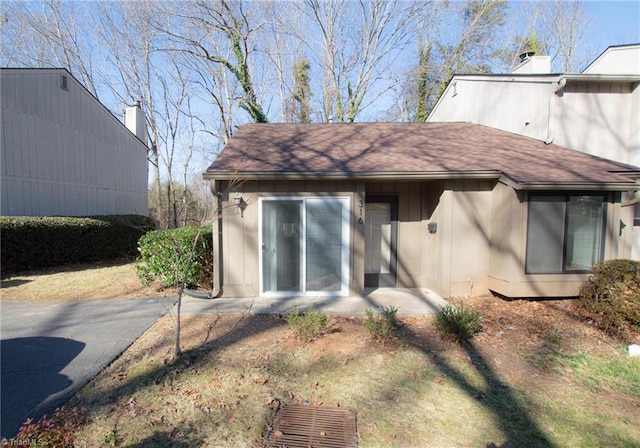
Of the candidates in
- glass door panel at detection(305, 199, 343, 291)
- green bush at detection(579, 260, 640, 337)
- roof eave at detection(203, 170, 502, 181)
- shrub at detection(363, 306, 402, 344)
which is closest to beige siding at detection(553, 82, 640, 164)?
roof eave at detection(203, 170, 502, 181)

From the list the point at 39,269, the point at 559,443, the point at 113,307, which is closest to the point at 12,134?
the point at 39,269

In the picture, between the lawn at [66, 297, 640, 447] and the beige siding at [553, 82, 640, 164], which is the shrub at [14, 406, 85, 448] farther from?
the beige siding at [553, 82, 640, 164]

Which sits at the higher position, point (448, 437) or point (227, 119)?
point (227, 119)

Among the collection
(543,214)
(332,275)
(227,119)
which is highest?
(227,119)

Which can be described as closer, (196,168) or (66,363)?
(66,363)

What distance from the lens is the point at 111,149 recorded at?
13750 millimetres

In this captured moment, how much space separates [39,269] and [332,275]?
9.15m

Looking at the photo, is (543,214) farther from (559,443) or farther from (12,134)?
(12,134)

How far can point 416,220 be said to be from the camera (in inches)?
300

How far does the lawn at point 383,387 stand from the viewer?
2811 millimetres

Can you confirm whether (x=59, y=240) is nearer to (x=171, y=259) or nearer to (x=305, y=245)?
(x=171, y=259)

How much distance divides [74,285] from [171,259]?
3131mm

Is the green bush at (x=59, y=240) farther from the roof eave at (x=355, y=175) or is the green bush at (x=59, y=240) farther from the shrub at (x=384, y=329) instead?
the shrub at (x=384, y=329)

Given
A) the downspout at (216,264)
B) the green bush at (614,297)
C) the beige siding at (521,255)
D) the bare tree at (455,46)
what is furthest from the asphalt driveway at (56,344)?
the bare tree at (455,46)
